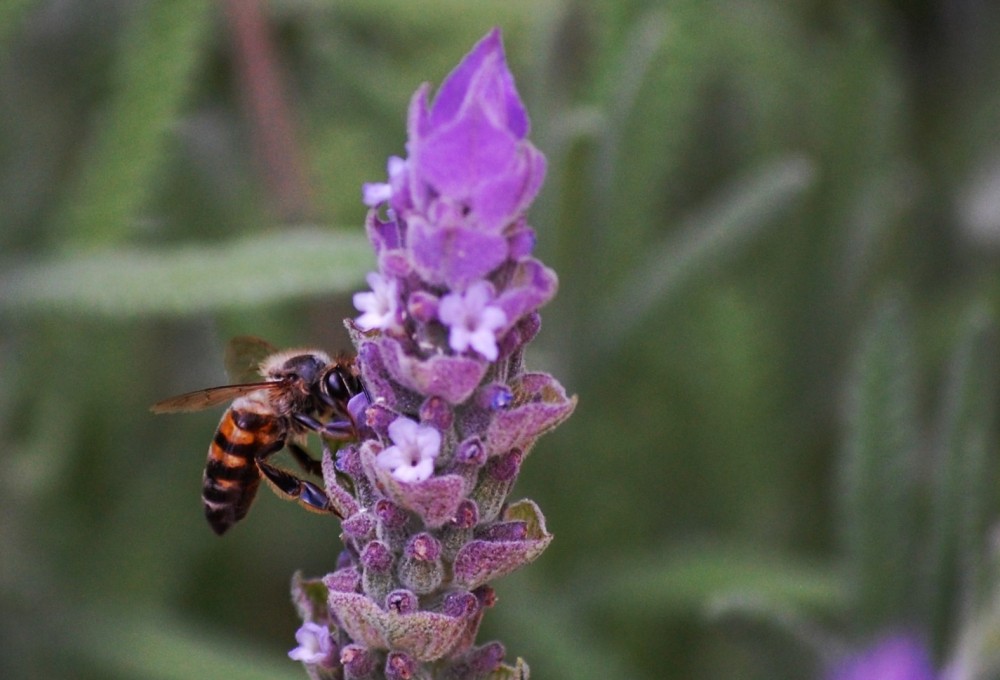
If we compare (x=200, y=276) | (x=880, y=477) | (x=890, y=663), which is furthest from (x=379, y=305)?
(x=880, y=477)

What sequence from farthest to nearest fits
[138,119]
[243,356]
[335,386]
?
[138,119], [243,356], [335,386]

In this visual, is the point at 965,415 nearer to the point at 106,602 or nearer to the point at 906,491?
the point at 906,491

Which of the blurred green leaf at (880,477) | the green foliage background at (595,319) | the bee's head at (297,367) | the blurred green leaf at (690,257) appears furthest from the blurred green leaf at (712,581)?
the bee's head at (297,367)

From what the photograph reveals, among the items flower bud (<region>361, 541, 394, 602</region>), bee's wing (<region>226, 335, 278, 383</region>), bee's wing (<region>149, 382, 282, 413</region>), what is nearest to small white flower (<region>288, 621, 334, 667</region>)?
flower bud (<region>361, 541, 394, 602</region>)

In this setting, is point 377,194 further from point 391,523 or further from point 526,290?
point 391,523

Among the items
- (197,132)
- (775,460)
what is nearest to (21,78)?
(197,132)

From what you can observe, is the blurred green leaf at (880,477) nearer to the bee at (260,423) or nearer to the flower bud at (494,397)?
the bee at (260,423)

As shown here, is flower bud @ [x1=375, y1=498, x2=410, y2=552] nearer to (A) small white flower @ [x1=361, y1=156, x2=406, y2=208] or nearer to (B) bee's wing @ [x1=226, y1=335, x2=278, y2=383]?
(A) small white flower @ [x1=361, y1=156, x2=406, y2=208]
